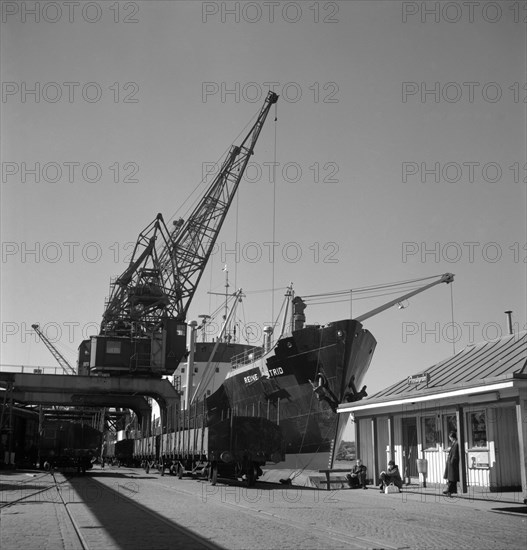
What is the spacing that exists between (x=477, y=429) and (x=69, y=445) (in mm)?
24265

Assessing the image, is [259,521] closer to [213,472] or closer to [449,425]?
[449,425]

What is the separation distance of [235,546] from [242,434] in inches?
597

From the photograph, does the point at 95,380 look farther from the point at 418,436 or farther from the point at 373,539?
the point at 373,539

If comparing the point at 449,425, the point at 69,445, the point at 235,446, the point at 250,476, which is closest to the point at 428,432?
the point at 449,425

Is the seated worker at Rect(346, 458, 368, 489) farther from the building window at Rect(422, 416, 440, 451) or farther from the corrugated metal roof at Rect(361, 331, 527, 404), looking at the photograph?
the building window at Rect(422, 416, 440, 451)

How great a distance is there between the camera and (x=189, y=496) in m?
18.7

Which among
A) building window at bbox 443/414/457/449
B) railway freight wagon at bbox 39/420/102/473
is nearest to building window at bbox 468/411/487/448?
building window at bbox 443/414/457/449

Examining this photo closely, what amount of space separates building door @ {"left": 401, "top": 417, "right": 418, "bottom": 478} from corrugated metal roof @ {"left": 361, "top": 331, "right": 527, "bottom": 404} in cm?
116

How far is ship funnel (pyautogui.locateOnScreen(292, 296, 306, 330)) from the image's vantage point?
125 feet

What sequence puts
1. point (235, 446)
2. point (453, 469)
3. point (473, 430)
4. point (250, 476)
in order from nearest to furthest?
point (453, 469) → point (473, 430) → point (250, 476) → point (235, 446)

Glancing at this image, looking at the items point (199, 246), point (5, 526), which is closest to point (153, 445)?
point (199, 246)

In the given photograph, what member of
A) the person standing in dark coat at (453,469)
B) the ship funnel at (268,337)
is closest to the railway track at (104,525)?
the person standing in dark coat at (453,469)

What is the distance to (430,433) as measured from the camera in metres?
21.0

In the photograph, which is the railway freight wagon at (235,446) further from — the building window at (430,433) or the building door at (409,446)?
the building window at (430,433)
